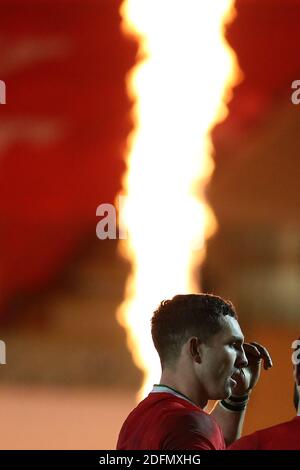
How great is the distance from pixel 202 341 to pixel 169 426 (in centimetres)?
18

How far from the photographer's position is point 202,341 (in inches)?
66.6

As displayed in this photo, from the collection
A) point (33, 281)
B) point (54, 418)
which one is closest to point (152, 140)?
point (33, 281)

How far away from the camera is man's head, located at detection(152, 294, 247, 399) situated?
5.52ft

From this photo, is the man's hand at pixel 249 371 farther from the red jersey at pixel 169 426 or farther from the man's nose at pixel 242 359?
the red jersey at pixel 169 426

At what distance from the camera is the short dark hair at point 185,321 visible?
5.57ft

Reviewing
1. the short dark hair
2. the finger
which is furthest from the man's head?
the finger

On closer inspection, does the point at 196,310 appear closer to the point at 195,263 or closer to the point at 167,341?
the point at 167,341

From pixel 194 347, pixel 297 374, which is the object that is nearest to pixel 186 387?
pixel 194 347

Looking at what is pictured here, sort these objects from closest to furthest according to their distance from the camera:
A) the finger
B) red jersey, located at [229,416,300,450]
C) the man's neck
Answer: red jersey, located at [229,416,300,450]
the man's neck
the finger

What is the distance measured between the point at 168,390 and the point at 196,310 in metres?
0.15

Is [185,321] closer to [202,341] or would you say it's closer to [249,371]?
[202,341]

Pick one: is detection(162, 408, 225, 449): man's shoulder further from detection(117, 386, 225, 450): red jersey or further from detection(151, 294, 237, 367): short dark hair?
detection(151, 294, 237, 367): short dark hair

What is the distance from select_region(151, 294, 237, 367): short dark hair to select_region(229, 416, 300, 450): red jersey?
0.74 ft
